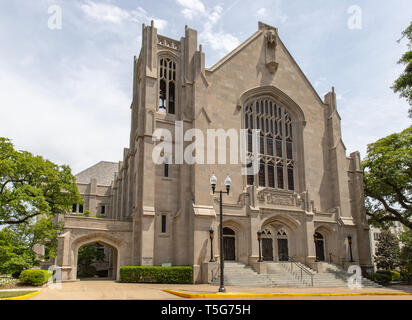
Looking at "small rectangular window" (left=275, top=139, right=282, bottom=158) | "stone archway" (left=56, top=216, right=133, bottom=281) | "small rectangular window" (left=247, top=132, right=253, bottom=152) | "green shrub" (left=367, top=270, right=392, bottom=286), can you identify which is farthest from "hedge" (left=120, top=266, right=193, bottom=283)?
"green shrub" (left=367, top=270, right=392, bottom=286)

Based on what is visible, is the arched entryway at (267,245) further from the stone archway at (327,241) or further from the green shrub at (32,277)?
the green shrub at (32,277)

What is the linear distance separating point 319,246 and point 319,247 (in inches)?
3.4

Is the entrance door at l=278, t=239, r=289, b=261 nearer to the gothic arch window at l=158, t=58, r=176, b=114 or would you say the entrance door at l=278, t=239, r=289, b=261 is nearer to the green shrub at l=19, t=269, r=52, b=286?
the gothic arch window at l=158, t=58, r=176, b=114

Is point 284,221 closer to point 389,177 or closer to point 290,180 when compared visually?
point 290,180

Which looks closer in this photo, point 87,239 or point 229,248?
point 87,239

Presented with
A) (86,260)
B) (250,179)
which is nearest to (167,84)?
(250,179)

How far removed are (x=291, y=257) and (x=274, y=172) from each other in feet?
23.9

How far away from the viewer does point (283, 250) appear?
1235 inches

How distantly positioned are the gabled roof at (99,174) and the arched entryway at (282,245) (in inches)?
1270

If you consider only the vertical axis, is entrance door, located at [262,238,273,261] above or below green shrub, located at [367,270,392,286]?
above

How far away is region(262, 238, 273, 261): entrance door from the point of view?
3033cm

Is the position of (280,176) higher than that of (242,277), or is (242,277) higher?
(280,176)

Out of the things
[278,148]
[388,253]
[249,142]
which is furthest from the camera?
[388,253]

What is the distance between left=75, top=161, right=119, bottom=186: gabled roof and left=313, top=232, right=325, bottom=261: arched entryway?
1323 inches
